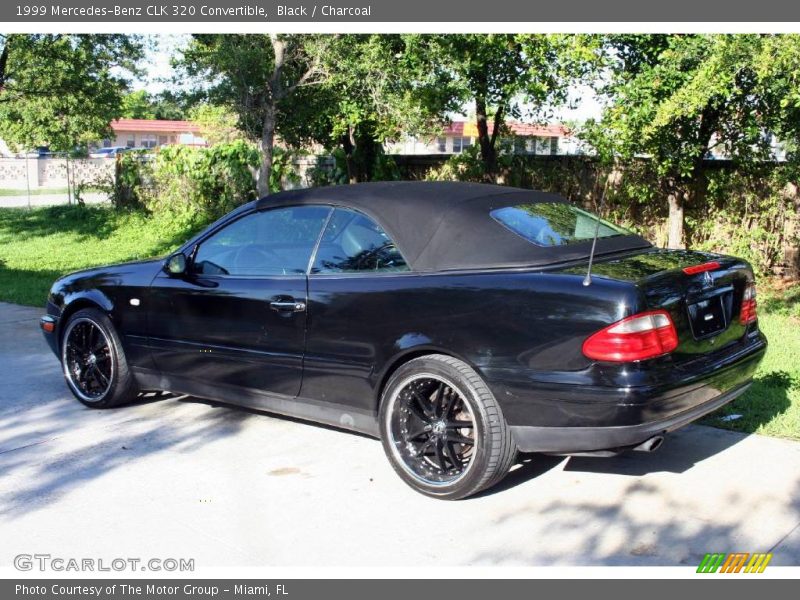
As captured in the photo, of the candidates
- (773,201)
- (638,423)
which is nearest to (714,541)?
(638,423)

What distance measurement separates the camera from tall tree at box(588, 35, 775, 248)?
8.15m

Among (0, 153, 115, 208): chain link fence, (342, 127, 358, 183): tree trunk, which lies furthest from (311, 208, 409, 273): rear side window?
(0, 153, 115, 208): chain link fence

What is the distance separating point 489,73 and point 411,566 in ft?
27.8

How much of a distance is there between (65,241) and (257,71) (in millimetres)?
6900

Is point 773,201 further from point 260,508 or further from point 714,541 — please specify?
point 260,508

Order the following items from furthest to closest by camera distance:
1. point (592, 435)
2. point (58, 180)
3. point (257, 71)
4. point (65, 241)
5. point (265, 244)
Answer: point (58, 180), point (65, 241), point (257, 71), point (265, 244), point (592, 435)

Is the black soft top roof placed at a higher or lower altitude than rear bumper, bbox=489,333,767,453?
higher

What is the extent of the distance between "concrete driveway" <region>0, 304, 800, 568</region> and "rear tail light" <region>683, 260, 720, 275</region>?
110 cm

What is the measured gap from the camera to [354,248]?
16.0ft

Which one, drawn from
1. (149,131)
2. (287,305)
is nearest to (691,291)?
(287,305)

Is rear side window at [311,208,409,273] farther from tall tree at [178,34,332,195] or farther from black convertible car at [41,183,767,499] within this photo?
tall tree at [178,34,332,195]

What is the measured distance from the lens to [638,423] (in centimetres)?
389

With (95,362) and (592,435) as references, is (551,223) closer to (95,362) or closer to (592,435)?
(592,435)

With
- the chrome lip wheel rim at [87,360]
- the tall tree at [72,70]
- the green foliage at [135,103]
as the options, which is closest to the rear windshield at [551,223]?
the chrome lip wheel rim at [87,360]
